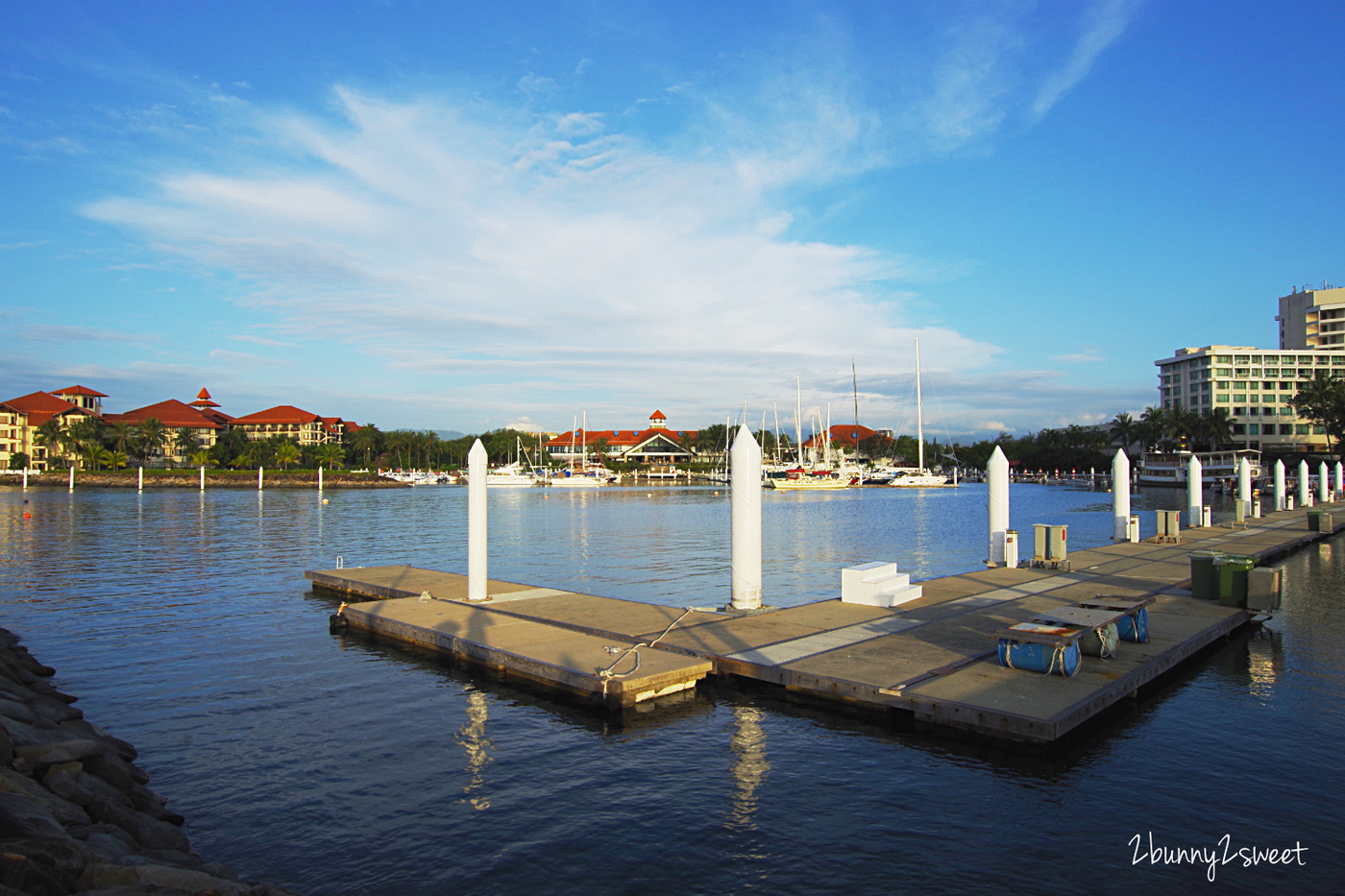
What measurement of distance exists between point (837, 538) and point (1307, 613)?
25749 millimetres

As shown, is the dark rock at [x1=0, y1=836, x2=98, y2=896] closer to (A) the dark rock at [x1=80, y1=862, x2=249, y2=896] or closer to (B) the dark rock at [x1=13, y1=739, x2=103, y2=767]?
(A) the dark rock at [x1=80, y1=862, x2=249, y2=896]

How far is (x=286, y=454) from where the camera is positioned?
14825 centimetres

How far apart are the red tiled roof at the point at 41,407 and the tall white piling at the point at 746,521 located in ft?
538

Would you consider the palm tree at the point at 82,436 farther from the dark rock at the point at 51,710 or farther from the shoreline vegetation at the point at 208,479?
the dark rock at the point at 51,710

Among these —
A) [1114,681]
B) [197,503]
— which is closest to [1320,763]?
[1114,681]

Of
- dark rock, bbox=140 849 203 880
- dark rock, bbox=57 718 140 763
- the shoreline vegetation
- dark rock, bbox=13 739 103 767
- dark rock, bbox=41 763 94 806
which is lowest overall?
dark rock, bbox=57 718 140 763

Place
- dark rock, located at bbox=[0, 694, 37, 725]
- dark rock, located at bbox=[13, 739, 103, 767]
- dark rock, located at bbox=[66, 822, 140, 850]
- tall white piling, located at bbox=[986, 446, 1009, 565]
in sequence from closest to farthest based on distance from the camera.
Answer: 1. dark rock, located at bbox=[66, 822, 140, 850]
2. dark rock, located at bbox=[13, 739, 103, 767]
3. dark rock, located at bbox=[0, 694, 37, 725]
4. tall white piling, located at bbox=[986, 446, 1009, 565]

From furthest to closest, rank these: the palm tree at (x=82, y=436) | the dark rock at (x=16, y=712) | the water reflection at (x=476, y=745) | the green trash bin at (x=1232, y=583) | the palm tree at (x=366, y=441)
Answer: the palm tree at (x=366, y=441) → the palm tree at (x=82, y=436) → the green trash bin at (x=1232, y=583) → the dark rock at (x=16, y=712) → the water reflection at (x=476, y=745)

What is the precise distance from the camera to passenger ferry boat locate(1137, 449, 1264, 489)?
121 m

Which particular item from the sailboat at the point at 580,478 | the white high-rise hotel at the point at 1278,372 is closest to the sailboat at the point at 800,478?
the sailboat at the point at 580,478

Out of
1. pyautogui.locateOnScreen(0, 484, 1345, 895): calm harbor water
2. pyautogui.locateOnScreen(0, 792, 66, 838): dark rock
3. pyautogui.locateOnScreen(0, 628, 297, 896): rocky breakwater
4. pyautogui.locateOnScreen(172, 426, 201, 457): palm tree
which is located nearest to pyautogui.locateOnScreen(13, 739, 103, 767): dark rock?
pyautogui.locateOnScreen(0, 628, 297, 896): rocky breakwater

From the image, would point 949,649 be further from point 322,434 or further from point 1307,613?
point 322,434

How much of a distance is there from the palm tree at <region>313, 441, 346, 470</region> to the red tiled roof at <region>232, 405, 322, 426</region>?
21785 millimetres

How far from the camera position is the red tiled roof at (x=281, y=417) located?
581 ft
